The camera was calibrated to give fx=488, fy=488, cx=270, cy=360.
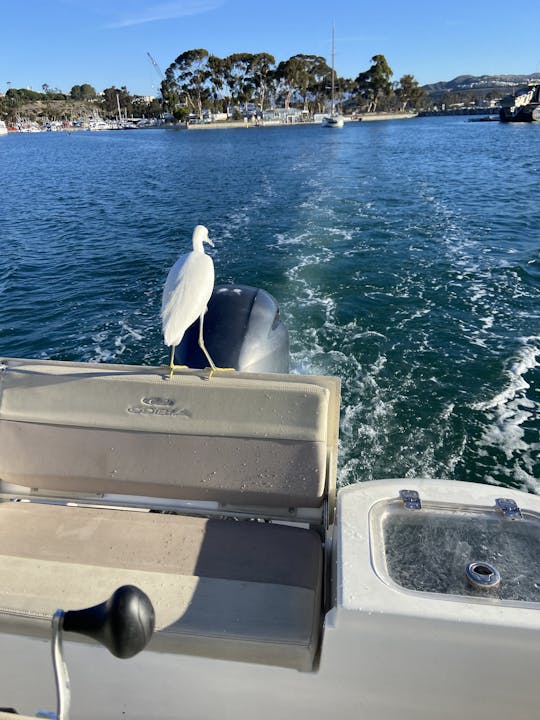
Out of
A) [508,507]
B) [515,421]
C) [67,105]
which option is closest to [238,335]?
[508,507]

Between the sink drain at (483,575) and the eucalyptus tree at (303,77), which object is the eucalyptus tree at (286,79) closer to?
the eucalyptus tree at (303,77)

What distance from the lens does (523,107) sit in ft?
233

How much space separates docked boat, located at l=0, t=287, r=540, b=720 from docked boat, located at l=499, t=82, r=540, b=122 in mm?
81292

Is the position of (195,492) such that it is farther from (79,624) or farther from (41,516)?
(79,624)

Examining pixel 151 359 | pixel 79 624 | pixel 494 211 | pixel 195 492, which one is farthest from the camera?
pixel 494 211

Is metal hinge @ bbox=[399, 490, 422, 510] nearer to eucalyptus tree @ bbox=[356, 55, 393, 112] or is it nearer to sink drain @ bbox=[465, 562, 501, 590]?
sink drain @ bbox=[465, 562, 501, 590]

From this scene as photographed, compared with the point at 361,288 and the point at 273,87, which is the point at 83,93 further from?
the point at 361,288

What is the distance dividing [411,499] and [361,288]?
7.64m

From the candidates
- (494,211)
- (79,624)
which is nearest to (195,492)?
(79,624)

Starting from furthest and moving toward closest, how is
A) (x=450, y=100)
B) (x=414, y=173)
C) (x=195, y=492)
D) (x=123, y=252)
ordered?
1. (x=450, y=100)
2. (x=414, y=173)
3. (x=123, y=252)
4. (x=195, y=492)

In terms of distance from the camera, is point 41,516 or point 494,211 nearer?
point 41,516

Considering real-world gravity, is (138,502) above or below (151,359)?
above

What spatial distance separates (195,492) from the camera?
272 cm

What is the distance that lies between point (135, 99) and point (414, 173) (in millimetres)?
163088
